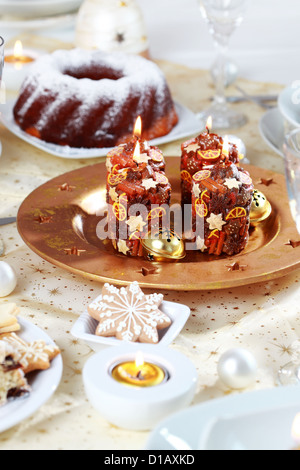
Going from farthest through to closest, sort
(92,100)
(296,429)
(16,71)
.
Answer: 1. (16,71)
2. (92,100)
3. (296,429)

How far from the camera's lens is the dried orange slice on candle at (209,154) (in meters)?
0.99

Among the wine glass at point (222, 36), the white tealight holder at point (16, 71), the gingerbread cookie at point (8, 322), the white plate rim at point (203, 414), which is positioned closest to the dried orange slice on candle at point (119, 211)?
the gingerbread cookie at point (8, 322)

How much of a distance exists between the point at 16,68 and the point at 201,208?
0.76m

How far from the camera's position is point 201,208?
922mm

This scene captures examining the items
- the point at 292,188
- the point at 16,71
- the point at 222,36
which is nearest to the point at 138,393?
the point at 292,188

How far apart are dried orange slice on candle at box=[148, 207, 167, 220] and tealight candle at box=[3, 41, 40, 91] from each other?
704 millimetres

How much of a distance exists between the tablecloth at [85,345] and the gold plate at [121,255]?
48 mm

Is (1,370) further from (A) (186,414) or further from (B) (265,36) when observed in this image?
(B) (265,36)

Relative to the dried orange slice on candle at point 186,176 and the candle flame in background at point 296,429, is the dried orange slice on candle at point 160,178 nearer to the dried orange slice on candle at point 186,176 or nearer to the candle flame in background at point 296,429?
the dried orange slice on candle at point 186,176

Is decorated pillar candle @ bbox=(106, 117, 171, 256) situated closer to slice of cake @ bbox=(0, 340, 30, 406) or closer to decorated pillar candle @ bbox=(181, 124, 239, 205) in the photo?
decorated pillar candle @ bbox=(181, 124, 239, 205)

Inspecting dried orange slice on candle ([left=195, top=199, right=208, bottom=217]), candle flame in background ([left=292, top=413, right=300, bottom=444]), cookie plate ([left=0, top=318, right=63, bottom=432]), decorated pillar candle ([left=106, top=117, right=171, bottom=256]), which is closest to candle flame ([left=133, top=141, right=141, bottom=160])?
decorated pillar candle ([left=106, top=117, right=171, bottom=256])

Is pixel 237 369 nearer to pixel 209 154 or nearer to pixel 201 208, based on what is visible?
pixel 201 208

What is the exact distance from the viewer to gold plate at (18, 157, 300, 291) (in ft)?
2.74

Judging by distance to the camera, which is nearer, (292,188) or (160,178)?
(292,188)
